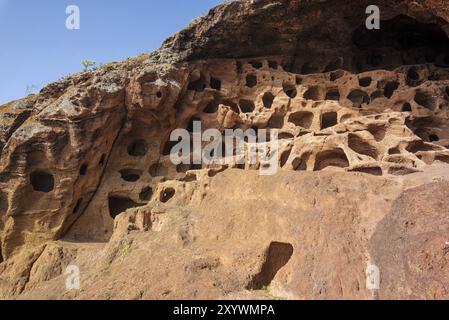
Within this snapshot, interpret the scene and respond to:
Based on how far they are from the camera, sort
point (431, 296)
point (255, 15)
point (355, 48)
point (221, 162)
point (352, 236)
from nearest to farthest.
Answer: point (431, 296) → point (352, 236) → point (221, 162) → point (255, 15) → point (355, 48)

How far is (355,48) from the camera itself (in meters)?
20.2

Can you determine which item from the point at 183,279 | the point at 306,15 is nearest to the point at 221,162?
the point at 183,279

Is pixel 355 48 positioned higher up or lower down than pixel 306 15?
lower down

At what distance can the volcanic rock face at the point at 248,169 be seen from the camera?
24.3ft

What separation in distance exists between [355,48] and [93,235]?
16031 mm

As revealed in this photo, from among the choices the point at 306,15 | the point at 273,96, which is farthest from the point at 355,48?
the point at 273,96

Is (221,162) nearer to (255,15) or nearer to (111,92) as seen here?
(111,92)

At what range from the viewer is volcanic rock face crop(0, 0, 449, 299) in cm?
740

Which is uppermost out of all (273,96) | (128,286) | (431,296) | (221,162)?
(273,96)

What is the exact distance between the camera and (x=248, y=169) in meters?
11.9

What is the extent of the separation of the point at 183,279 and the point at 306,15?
1417 cm

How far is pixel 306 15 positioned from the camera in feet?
57.5

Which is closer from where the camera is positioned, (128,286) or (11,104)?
(128,286)

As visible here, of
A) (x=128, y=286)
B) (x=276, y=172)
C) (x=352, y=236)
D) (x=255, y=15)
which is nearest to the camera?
(x=352, y=236)
